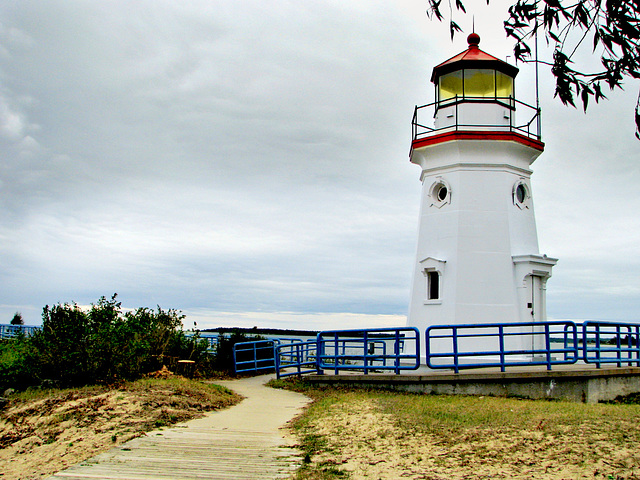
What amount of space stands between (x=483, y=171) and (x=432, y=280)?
3.28m

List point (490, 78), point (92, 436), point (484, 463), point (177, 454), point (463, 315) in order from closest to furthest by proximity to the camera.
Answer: point (484, 463) → point (177, 454) → point (92, 436) → point (463, 315) → point (490, 78)

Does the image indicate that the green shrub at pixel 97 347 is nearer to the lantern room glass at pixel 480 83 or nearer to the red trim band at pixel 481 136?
the red trim band at pixel 481 136

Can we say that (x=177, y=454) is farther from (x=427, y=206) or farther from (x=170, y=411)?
(x=427, y=206)

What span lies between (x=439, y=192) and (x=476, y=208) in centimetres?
129

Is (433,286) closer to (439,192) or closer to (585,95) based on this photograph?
(439,192)

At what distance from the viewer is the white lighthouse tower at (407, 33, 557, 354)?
16062 mm

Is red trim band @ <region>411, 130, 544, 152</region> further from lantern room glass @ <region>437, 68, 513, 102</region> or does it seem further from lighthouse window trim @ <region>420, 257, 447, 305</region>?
lighthouse window trim @ <region>420, 257, 447, 305</region>

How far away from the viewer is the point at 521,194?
56.4 ft

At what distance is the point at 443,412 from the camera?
9797 mm

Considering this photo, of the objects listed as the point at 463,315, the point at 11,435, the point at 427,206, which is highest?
the point at 427,206

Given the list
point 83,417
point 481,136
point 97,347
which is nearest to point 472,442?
point 83,417

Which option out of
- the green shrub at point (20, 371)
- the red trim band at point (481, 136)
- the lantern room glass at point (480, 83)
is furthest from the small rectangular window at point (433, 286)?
the green shrub at point (20, 371)

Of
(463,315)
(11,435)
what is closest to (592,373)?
(463,315)

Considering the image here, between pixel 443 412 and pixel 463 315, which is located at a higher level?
pixel 463 315
